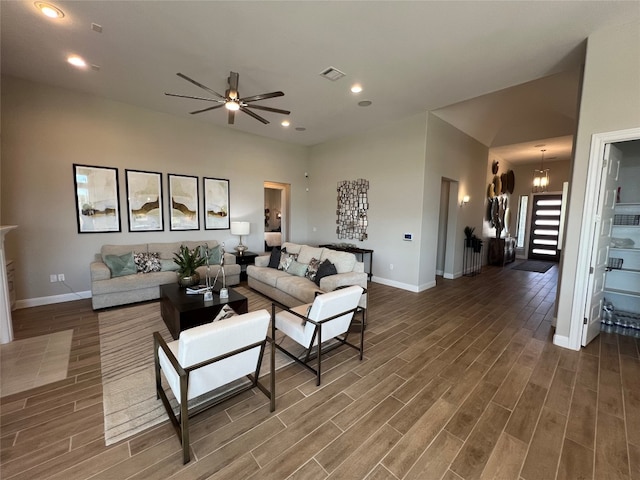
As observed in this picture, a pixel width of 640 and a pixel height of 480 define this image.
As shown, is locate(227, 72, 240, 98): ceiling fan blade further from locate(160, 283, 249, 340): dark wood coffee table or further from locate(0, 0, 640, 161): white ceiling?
locate(160, 283, 249, 340): dark wood coffee table

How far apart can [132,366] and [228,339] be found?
166cm

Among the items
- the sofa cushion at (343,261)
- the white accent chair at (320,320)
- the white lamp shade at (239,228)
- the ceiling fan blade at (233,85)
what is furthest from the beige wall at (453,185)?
the white lamp shade at (239,228)

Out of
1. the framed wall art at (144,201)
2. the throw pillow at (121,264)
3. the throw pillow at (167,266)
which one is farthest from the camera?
the framed wall art at (144,201)

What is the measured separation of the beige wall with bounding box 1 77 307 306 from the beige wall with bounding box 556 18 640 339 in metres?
6.00

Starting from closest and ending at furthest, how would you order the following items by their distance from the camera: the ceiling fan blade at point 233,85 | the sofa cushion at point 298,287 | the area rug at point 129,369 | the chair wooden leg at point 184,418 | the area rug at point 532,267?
the chair wooden leg at point 184,418, the area rug at point 129,369, the ceiling fan blade at point 233,85, the sofa cushion at point 298,287, the area rug at point 532,267

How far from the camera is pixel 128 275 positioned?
4.25 m

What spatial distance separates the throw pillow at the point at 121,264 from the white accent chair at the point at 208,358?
2.90 meters

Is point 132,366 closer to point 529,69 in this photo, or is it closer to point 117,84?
point 117,84

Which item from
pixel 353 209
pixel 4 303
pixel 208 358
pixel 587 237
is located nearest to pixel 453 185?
pixel 353 209

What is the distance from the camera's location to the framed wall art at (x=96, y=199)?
4.38m

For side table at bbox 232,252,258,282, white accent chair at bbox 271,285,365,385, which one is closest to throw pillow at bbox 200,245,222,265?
side table at bbox 232,252,258,282

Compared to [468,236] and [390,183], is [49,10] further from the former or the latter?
[468,236]

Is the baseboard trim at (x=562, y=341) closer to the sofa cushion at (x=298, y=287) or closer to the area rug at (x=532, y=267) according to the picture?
the sofa cushion at (x=298, y=287)

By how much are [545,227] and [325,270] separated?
971 cm
